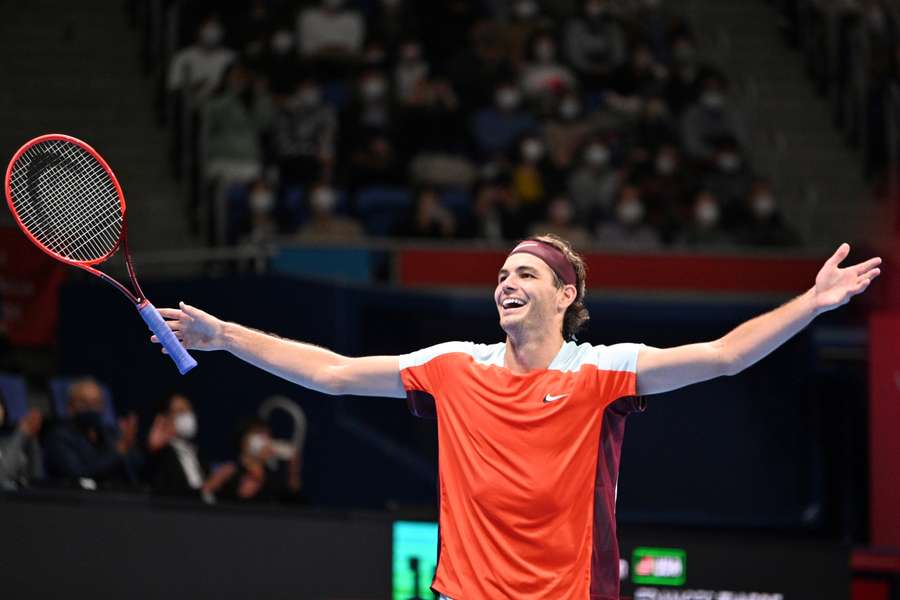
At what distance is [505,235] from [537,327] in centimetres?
947

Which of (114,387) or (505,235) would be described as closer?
(114,387)

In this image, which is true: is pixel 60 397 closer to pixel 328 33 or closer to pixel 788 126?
pixel 328 33

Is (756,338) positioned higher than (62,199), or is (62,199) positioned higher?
(62,199)

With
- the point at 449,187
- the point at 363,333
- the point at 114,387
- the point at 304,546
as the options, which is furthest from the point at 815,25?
the point at 304,546

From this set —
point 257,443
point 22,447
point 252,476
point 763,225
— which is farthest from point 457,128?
point 22,447

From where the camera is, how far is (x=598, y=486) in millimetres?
4750

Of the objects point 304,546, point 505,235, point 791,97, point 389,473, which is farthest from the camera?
point 791,97

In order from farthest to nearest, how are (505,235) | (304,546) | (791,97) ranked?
1. (791,97)
2. (505,235)
3. (304,546)

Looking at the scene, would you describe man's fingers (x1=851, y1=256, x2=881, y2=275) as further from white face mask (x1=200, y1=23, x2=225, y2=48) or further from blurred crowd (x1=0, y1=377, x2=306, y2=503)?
white face mask (x1=200, y1=23, x2=225, y2=48)

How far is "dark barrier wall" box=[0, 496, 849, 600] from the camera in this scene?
7855 millimetres

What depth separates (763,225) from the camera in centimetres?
1495

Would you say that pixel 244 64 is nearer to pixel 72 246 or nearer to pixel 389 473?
pixel 389 473

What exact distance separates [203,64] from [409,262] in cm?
339

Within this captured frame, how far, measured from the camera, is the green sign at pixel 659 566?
28.8 feet
